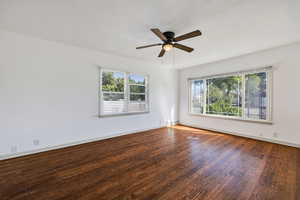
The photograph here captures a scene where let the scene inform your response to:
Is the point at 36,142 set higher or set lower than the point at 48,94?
lower

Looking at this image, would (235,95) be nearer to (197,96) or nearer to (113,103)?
(197,96)

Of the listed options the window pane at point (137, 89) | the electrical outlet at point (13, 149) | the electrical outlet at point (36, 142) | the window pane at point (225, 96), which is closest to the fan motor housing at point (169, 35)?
the window pane at point (137, 89)

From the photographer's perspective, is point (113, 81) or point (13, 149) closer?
point (13, 149)

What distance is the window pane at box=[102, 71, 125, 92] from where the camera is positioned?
397 cm

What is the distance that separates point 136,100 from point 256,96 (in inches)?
146

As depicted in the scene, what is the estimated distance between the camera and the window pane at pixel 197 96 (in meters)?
5.29

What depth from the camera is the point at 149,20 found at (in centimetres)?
223

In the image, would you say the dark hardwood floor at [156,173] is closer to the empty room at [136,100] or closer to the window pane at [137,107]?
the empty room at [136,100]

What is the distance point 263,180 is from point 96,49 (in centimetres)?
443

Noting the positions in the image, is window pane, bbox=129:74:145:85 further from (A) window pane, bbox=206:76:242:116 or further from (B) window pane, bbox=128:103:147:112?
(A) window pane, bbox=206:76:242:116

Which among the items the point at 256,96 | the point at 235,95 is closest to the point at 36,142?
the point at 235,95

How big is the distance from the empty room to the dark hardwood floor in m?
0.02

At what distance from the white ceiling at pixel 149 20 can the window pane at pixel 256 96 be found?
101 cm

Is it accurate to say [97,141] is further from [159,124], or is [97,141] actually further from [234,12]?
[234,12]
